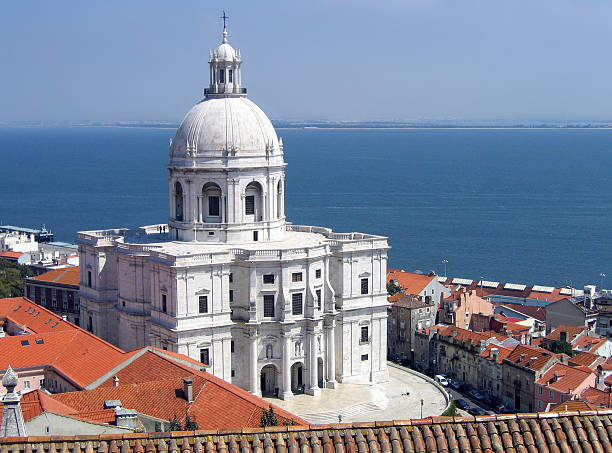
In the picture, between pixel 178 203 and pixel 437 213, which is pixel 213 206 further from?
pixel 437 213

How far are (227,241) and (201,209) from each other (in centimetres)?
222

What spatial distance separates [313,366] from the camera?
51531 mm

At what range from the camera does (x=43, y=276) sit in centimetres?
7112

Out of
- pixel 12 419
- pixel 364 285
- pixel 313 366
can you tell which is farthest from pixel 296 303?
pixel 12 419

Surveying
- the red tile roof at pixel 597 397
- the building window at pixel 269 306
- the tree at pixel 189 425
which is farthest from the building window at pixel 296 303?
the tree at pixel 189 425

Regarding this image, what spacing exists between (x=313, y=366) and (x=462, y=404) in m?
9.34

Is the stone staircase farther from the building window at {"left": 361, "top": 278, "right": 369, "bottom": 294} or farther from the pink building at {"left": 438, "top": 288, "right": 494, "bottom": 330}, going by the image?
the pink building at {"left": 438, "top": 288, "right": 494, "bottom": 330}

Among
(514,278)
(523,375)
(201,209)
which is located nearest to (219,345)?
(201,209)

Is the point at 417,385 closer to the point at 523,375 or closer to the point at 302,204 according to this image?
the point at 523,375

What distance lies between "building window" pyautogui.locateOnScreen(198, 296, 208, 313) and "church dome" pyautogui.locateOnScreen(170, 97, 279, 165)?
8286 millimetres

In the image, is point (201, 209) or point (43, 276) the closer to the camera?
point (201, 209)

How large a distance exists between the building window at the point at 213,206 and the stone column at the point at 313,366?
A: 8451 millimetres

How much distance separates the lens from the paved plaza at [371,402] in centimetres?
4850

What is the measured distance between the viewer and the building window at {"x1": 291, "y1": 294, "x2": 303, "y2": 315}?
50938 millimetres
